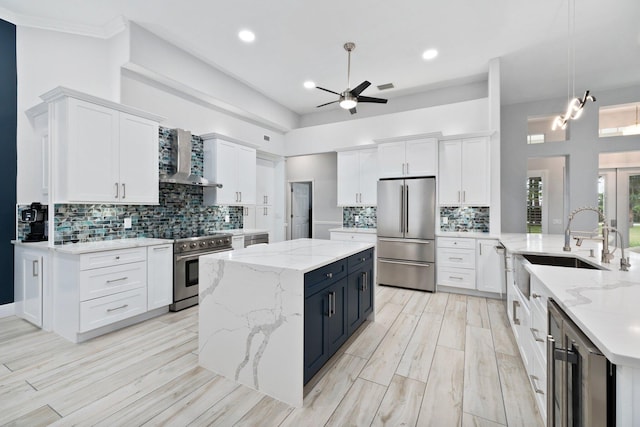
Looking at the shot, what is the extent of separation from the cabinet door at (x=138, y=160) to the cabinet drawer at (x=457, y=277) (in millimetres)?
4308

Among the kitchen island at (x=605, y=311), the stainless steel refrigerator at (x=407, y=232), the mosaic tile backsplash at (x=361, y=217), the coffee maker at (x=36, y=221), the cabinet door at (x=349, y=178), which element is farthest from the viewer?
the mosaic tile backsplash at (x=361, y=217)

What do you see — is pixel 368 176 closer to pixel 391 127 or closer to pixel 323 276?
pixel 391 127

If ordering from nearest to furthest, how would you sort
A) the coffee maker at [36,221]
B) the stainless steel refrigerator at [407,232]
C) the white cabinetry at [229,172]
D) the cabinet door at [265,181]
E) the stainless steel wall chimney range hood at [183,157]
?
the coffee maker at [36,221] → the stainless steel wall chimney range hood at [183,157] → the stainless steel refrigerator at [407,232] → the white cabinetry at [229,172] → the cabinet door at [265,181]

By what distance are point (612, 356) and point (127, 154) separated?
4196 millimetres

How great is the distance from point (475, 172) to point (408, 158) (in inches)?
41.8

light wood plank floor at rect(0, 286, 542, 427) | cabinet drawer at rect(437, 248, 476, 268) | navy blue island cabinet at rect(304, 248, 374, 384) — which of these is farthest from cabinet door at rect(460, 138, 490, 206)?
navy blue island cabinet at rect(304, 248, 374, 384)

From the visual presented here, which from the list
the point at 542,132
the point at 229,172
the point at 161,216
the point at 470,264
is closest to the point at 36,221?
the point at 161,216

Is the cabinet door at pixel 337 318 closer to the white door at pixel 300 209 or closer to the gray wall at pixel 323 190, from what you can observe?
the gray wall at pixel 323 190

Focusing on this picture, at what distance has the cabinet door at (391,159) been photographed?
4852 millimetres

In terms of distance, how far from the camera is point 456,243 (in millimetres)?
4387

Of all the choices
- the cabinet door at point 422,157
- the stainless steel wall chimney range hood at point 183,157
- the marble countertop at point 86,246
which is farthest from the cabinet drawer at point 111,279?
the cabinet door at point 422,157

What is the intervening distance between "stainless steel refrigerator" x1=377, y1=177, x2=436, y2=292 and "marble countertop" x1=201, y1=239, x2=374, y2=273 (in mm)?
1888

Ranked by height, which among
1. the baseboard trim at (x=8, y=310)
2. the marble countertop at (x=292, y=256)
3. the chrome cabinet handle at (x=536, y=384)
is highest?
the marble countertop at (x=292, y=256)

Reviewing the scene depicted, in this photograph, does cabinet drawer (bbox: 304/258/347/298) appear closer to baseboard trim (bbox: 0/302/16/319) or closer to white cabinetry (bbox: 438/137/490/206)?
white cabinetry (bbox: 438/137/490/206)
